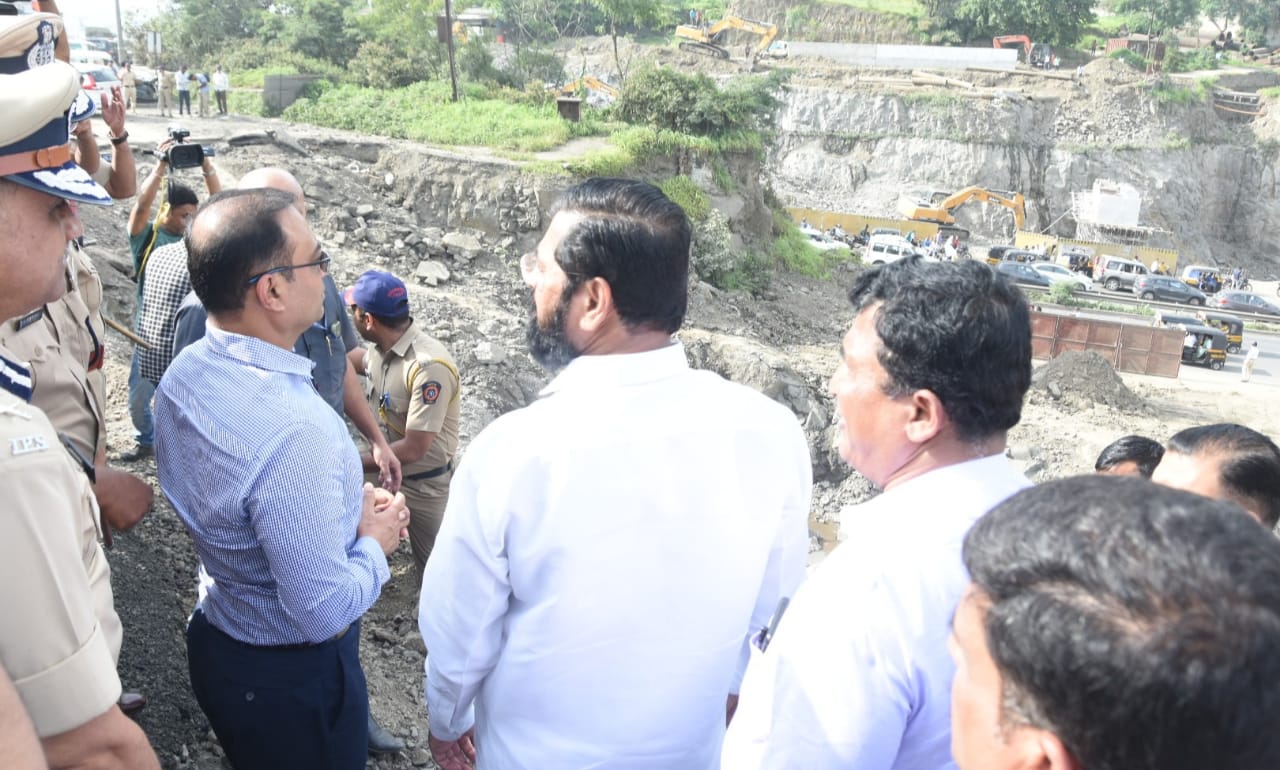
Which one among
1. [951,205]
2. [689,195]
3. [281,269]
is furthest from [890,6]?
[281,269]

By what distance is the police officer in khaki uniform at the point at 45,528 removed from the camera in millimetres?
1317

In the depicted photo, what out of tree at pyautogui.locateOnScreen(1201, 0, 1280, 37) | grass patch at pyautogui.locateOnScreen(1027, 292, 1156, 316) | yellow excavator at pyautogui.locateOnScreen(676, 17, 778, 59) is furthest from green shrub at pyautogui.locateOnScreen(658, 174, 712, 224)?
tree at pyautogui.locateOnScreen(1201, 0, 1280, 37)

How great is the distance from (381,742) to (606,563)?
2.13 meters

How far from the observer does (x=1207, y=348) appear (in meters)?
20.6

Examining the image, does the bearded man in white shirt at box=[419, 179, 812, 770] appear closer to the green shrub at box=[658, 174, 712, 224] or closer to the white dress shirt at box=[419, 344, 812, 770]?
the white dress shirt at box=[419, 344, 812, 770]

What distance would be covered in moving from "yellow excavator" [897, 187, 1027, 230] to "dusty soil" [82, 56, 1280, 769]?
48.9 ft

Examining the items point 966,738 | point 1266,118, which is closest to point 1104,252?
point 1266,118

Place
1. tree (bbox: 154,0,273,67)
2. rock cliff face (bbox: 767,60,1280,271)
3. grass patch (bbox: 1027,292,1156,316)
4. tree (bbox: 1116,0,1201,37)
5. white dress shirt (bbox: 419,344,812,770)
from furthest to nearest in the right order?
tree (bbox: 1116,0,1201,37), rock cliff face (bbox: 767,60,1280,271), tree (bbox: 154,0,273,67), grass patch (bbox: 1027,292,1156,316), white dress shirt (bbox: 419,344,812,770)

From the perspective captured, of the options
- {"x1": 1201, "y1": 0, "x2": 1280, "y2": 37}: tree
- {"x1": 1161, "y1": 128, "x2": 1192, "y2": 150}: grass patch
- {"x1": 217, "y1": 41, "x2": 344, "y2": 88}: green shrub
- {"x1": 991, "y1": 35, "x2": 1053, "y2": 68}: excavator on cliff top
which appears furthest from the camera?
{"x1": 1201, "y1": 0, "x2": 1280, "y2": 37}: tree

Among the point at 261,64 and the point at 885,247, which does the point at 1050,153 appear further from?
the point at 261,64

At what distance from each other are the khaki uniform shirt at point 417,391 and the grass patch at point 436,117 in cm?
1220

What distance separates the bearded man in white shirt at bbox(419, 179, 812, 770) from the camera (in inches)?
74.4

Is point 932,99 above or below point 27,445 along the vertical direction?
below

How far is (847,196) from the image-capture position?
37938 millimetres
